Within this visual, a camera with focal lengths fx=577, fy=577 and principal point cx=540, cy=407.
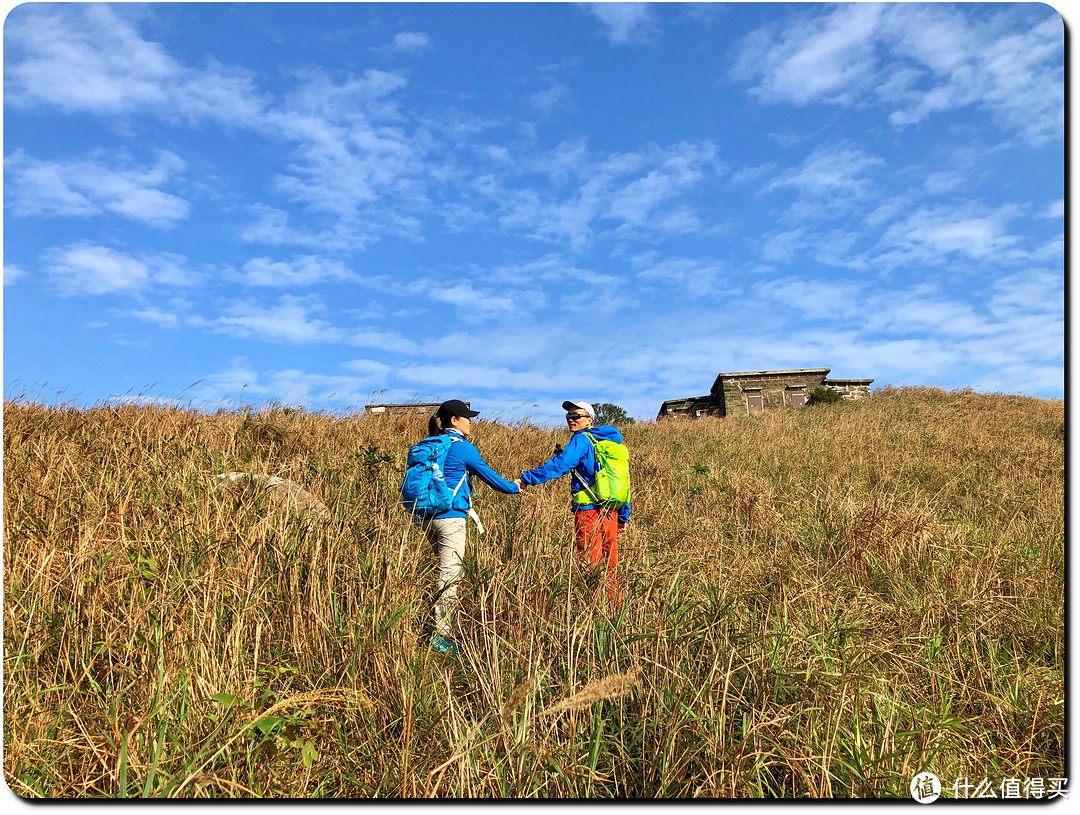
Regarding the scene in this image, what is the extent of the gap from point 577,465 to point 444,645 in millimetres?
2067

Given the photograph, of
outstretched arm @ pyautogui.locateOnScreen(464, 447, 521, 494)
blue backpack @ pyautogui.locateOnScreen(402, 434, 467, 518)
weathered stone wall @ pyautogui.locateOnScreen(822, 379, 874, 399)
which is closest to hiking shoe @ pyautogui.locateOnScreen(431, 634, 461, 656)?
blue backpack @ pyautogui.locateOnScreen(402, 434, 467, 518)

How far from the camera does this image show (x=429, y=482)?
4.25 m

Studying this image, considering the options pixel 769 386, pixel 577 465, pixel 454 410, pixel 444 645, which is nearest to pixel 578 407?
pixel 577 465

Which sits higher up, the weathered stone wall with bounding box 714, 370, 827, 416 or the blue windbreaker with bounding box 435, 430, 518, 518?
the weathered stone wall with bounding box 714, 370, 827, 416

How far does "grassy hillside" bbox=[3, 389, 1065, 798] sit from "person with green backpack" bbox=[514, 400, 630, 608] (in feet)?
0.91

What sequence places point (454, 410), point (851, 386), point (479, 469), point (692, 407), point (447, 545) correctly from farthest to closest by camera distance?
point (692, 407)
point (851, 386)
point (454, 410)
point (479, 469)
point (447, 545)

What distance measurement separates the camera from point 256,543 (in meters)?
3.62

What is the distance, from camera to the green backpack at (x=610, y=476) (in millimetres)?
4844

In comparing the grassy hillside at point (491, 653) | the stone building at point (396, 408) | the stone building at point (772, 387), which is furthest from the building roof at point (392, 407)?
the stone building at point (772, 387)

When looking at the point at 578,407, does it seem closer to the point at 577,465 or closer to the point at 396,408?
the point at 577,465

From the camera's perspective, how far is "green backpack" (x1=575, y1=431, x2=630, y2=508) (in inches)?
191

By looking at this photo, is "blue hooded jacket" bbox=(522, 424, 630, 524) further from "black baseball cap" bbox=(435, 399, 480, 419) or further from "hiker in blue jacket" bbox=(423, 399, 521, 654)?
"black baseball cap" bbox=(435, 399, 480, 419)

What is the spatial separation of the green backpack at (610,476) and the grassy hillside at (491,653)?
1.61ft

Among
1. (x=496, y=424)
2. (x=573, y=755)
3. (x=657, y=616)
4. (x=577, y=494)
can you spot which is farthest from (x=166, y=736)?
(x=496, y=424)
